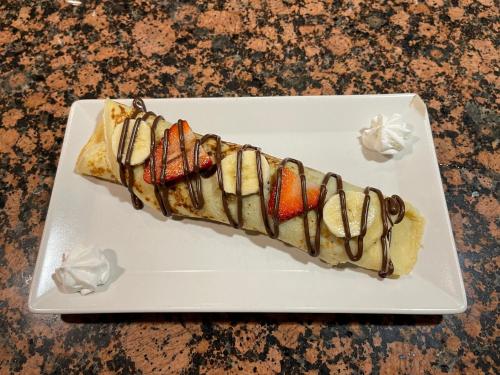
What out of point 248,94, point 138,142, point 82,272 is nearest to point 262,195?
point 138,142

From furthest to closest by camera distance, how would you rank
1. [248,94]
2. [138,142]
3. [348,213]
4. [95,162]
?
[248,94], [95,162], [138,142], [348,213]

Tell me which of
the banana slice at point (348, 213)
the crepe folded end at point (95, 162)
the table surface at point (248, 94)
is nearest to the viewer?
the banana slice at point (348, 213)

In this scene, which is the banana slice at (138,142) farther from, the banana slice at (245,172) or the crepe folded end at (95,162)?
the banana slice at (245,172)

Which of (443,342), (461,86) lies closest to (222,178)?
(443,342)

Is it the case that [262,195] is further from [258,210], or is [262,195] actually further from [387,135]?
[387,135]

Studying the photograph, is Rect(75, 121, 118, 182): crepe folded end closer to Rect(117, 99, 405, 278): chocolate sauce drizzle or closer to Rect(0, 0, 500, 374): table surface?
Rect(117, 99, 405, 278): chocolate sauce drizzle

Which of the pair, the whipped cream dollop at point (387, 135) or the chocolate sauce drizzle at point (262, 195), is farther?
the whipped cream dollop at point (387, 135)

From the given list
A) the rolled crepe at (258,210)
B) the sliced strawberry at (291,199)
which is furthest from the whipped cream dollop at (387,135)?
the sliced strawberry at (291,199)
